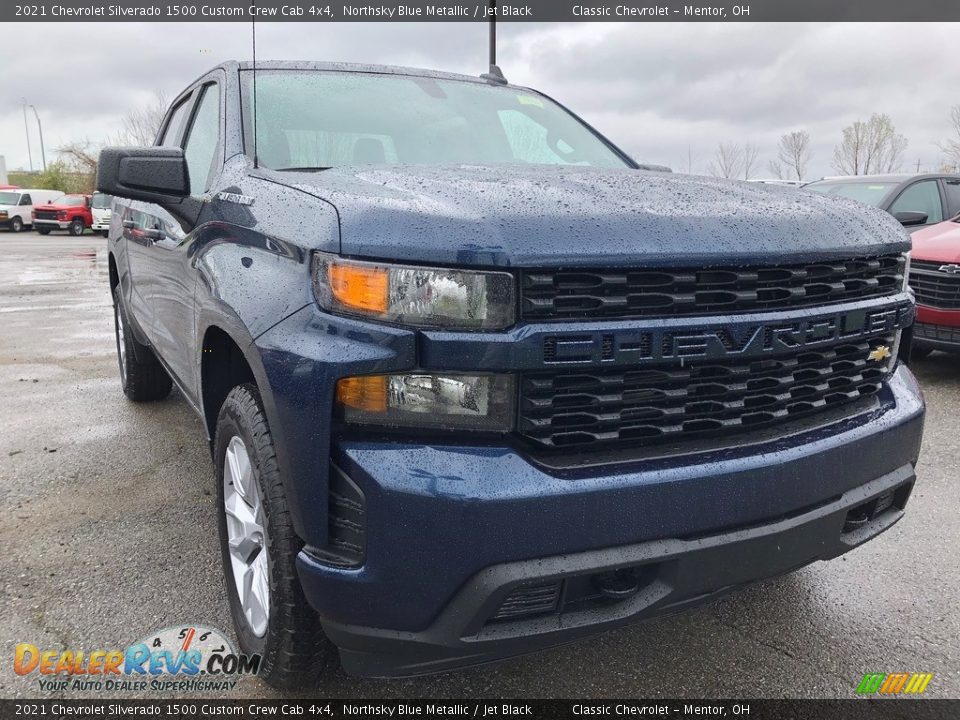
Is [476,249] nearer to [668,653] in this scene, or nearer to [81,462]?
[668,653]

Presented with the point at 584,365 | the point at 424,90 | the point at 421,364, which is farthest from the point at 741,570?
the point at 424,90

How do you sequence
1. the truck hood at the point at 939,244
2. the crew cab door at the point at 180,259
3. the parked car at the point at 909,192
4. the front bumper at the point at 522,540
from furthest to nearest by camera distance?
the parked car at the point at 909,192 → the truck hood at the point at 939,244 → the crew cab door at the point at 180,259 → the front bumper at the point at 522,540

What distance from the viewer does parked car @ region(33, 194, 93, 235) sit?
28.8 meters

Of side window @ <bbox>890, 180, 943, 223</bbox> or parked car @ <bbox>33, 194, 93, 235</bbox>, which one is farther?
parked car @ <bbox>33, 194, 93, 235</bbox>

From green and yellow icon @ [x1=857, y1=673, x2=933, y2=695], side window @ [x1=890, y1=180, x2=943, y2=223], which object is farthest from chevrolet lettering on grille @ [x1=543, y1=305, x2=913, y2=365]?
side window @ [x1=890, y1=180, x2=943, y2=223]

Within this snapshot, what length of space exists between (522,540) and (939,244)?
17.3 ft

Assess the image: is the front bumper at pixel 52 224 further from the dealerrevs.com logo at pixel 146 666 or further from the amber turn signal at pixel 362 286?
the amber turn signal at pixel 362 286

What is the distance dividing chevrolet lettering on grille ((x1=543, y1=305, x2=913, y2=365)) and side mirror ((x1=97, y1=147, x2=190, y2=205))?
4.85 feet

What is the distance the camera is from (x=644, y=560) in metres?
1.53

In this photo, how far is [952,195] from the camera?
7695 mm

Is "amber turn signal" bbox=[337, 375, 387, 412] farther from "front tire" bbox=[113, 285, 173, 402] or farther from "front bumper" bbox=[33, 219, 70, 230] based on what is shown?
"front bumper" bbox=[33, 219, 70, 230]

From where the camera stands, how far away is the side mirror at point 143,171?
7.53 ft

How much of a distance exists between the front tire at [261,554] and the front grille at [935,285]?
5.00 m

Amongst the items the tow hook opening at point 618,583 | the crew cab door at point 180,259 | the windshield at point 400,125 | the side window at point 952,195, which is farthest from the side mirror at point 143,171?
the side window at point 952,195
